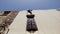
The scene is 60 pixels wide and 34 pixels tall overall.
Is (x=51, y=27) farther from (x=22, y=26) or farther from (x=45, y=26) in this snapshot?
(x=22, y=26)

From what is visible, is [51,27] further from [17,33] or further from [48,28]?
[17,33]

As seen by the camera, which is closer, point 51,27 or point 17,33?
point 17,33

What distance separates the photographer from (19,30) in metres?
1.02

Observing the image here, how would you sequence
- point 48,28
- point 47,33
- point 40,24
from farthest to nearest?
point 40,24 → point 48,28 → point 47,33

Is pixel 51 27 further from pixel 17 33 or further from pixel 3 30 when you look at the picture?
pixel 3 30

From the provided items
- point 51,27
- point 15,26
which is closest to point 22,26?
point 15,26

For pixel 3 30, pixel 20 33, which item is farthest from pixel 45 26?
pixel 3 30

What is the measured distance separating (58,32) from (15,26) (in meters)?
0.43

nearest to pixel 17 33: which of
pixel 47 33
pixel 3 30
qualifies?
pixel 3 30

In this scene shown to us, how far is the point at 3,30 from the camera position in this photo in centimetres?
100

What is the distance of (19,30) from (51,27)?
314 mm

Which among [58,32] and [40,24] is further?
[40,24]

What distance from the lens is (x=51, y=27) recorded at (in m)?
1.08

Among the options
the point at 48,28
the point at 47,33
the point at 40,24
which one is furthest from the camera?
the point at 40,24
